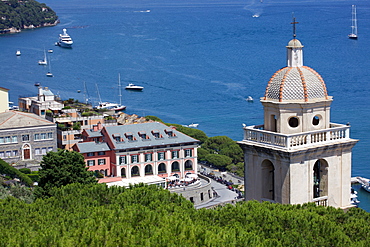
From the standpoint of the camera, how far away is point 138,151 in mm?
77125

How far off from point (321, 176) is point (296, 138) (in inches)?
72.7

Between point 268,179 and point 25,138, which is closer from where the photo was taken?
point 268,179

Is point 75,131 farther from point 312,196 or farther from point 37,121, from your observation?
point 312,196

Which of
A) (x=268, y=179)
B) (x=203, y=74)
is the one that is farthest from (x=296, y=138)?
(x=203, y=74)

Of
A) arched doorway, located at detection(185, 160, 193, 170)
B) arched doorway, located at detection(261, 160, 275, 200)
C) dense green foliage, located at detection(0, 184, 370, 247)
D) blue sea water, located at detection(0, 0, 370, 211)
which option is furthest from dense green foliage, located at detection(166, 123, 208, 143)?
arched doorway, located at detection(261, 160, 275, 200)

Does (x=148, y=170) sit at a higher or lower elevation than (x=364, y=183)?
higher

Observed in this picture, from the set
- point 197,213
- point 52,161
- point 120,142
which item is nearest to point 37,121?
point 120,142

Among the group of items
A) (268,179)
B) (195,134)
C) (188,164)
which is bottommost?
(188,164)

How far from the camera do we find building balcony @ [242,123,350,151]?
20.7 metres

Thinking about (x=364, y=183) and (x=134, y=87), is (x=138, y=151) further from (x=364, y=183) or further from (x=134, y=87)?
(x=134, y=87)

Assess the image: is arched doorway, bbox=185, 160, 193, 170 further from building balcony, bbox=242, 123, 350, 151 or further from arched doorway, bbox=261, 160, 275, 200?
building balcony, bbox=242, 123, 350, 151

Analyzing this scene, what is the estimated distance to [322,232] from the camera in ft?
71.8

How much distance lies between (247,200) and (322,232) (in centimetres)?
273

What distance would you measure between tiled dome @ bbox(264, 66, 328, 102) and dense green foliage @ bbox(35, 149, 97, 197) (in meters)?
31.6
